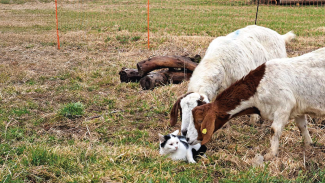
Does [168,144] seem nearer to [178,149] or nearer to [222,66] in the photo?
[178,149]

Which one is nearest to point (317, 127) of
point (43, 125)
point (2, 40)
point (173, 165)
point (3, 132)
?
point (173, 165)

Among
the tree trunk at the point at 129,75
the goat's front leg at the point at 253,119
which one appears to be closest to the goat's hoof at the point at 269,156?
the goat's front leg at the point at 253,119

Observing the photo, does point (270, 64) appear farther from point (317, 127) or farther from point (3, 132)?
point (3, 132)

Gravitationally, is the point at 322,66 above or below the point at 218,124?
above

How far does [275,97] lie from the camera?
4.35 m

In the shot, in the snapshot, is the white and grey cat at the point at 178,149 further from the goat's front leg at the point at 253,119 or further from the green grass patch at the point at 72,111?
the green grass patch at the point at 72,111

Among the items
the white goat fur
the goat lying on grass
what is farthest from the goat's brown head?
the white goat fur

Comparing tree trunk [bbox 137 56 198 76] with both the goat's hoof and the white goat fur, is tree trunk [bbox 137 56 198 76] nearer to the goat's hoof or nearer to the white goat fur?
the white goat fur

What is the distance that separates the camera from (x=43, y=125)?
5.76m

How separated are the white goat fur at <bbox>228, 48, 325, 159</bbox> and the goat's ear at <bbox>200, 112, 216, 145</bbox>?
303 mm

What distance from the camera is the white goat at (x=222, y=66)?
498cm

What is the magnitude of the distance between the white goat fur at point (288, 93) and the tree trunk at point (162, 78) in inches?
132

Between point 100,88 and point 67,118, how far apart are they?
195 centimetres

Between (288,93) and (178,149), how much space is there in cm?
158
